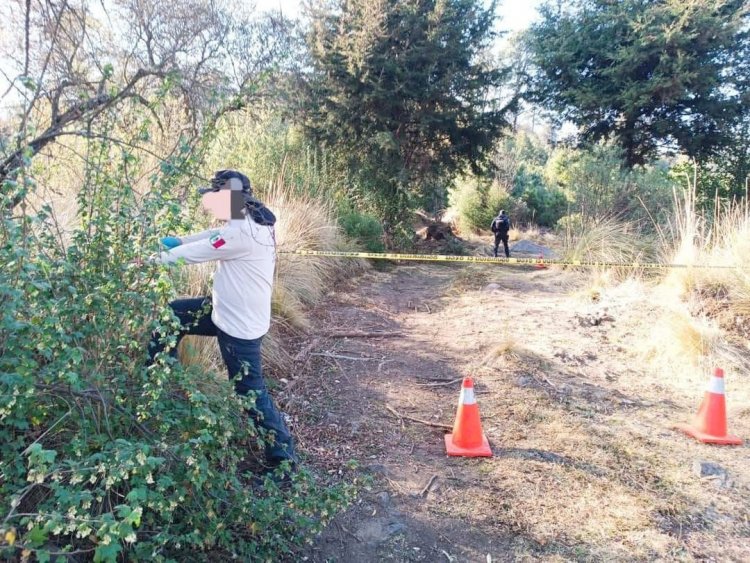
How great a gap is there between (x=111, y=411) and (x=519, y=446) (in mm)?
2595

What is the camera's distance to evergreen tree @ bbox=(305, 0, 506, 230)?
455 inches

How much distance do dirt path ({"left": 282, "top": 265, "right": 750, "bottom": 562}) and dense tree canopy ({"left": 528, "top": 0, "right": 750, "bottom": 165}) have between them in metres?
10.1

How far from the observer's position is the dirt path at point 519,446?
263 cm

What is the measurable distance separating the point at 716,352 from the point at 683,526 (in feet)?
9.04

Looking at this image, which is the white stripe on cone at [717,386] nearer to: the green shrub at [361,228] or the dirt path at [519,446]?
the dirt path at [519,446]

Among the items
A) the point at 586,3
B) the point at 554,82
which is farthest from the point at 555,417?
the point at 586,3

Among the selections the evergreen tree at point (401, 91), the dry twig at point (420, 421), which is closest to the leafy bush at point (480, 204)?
the evergreen tree at point (401, 91)

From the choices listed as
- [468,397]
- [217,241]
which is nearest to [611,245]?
[468,397]

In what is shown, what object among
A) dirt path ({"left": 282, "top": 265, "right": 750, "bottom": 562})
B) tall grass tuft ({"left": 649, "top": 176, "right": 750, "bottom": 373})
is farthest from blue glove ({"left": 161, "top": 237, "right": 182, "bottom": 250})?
tall grass tuft ({"left": 649, "top": 176, "right": 750, "bottom": 373})

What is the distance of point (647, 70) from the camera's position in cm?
1439

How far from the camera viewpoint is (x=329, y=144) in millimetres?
12508

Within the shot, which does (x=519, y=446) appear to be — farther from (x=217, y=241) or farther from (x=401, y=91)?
(x=401, y=91)

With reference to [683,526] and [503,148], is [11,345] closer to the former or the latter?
[683,526]

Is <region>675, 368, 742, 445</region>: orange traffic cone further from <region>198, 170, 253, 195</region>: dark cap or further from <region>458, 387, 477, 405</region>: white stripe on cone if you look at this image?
<region>198, 170, 253, 195</region>: dark cap
